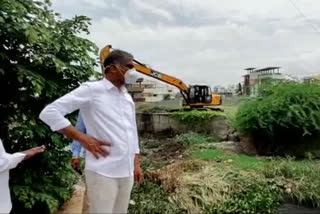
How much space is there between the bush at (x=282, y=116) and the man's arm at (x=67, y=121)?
206 inches

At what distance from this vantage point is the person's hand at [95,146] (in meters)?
2.12

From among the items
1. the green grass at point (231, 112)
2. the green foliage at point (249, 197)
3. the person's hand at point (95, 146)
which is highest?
the person's hand at point (95, 146)

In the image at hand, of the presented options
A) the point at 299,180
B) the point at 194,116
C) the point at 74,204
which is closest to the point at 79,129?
the point at 74,204

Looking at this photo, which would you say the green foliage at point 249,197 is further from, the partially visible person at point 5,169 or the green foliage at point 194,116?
the green foliage at point 194,116

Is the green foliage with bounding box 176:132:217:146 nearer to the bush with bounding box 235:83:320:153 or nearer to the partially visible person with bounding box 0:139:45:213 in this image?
the bush with bounding box 235:83:320:153

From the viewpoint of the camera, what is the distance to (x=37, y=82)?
9.67 ft

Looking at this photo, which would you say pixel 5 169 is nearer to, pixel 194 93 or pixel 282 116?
pixel 282 116

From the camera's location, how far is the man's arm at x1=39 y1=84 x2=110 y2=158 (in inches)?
82.5

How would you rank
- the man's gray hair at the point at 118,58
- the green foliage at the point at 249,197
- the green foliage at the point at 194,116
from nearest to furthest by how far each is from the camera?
1. the man's gray hair at the point at 118,58
2. the green foliage at the point at 249,197
3. the green foliage at the point at 194,116

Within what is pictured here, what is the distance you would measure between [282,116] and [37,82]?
489 centimetres

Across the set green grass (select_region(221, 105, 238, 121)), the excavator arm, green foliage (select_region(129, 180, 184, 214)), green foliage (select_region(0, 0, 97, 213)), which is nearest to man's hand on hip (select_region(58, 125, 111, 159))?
green foliage (select_region(0, 0, 97, 213))

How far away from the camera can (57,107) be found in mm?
2125

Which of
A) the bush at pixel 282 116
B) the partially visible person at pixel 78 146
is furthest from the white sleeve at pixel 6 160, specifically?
the bush at pixel 282 116

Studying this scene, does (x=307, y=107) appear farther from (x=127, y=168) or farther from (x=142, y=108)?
(x=142, y=108)
